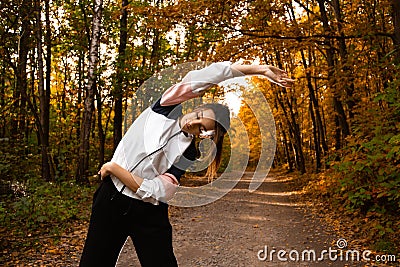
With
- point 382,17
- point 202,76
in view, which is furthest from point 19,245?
point 382,17

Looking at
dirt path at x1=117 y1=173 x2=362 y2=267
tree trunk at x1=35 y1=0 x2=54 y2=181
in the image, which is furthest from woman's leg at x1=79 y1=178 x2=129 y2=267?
tree trunk at x1=35 y1=0 x2=54 y2=181

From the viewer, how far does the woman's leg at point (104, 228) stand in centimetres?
244

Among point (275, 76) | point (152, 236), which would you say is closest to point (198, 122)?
point (275, 76)

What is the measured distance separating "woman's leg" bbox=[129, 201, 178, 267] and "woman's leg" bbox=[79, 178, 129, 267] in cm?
9

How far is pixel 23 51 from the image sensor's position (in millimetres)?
12953

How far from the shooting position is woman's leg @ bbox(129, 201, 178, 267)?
2482 mm

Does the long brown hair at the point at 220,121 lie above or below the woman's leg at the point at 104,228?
above

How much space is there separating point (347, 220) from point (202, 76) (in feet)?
24.3

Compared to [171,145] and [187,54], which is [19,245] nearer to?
[171,145]

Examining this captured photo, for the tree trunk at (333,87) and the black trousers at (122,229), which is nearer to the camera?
the black trousers at (122,229)

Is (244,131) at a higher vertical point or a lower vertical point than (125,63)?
lower

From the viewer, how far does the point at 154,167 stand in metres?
2.41

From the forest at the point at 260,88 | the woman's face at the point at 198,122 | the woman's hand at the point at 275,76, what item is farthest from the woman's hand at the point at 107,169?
the woman's hand at the point at 275,76

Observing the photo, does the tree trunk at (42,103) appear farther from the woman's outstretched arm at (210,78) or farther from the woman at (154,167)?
the woman's outstretched arm at (210,78)
